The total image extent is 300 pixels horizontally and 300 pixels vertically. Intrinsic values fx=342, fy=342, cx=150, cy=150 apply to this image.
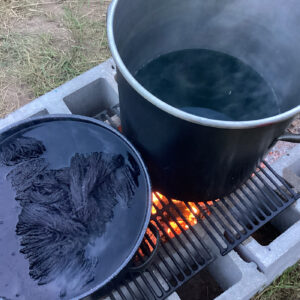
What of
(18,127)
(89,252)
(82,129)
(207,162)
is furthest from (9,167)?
(207,162)

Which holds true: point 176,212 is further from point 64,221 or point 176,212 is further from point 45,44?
point 45,44

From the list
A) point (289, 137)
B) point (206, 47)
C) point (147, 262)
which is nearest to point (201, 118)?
point (289, 137)

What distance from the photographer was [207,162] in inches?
45.9

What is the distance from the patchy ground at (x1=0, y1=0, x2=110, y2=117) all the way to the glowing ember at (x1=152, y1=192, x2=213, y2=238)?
43.9 inches

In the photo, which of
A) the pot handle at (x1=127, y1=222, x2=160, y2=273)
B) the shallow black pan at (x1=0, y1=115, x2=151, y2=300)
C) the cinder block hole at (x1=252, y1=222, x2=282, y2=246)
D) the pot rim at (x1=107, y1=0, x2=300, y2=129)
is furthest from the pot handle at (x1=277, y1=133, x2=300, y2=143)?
the cinder block hole at (x1=252, y1=222, x2=282, y2=246)

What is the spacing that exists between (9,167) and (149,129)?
59 centimetres

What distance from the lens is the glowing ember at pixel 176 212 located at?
1.51 meters

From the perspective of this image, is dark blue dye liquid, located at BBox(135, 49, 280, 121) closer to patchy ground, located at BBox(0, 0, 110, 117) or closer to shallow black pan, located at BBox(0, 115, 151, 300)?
shallow black pan, located at BBox(0, 115, 151, 300)

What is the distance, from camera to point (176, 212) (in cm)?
163

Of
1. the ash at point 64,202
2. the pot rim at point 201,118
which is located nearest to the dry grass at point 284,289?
the ash at point 64,202

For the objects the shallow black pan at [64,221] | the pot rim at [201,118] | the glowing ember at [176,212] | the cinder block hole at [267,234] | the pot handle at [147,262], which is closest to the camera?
the pot rim at [201,118]

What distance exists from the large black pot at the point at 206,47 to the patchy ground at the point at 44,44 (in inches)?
34.5

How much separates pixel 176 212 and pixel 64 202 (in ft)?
1.93

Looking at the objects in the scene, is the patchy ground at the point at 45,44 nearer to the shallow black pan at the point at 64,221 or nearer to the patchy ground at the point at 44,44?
the patchy ground at the point at 44,44
